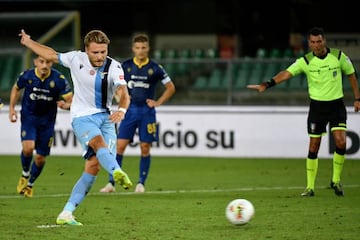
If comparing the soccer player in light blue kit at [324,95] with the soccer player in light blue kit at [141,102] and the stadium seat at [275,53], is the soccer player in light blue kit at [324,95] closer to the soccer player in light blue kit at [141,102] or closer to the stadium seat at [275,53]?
the soccer player in light blue kit at [141,102]

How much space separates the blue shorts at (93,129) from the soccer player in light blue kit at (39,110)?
3.83 meters

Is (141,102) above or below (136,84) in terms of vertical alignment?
below

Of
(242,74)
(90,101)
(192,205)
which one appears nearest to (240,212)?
(90,101)

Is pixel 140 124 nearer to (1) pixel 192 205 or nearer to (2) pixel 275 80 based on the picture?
(2) pixel 275 80

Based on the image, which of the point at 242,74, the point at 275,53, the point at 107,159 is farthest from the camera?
the point at 275,53

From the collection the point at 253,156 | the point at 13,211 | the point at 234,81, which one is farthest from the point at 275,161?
the point at 13,211

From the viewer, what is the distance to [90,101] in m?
10.6

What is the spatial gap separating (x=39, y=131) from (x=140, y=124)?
5.05 feet

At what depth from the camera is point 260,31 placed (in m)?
26.6

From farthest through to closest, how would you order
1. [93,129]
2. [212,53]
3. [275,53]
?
[212,53], [275,53], [93,129]

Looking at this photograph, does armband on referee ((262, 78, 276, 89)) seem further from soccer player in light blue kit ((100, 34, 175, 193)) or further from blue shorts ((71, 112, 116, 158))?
blue shorts ((71, 112, 116, 158))

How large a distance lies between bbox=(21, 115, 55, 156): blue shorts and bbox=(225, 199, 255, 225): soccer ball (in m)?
4.90

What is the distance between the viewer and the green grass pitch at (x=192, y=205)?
396 inches

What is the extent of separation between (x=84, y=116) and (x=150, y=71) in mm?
4754
